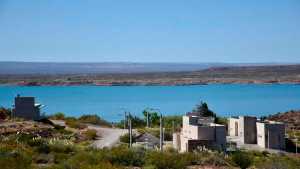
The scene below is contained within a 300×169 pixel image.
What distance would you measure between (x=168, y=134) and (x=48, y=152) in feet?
52.0

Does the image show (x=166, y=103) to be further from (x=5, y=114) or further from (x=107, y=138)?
(x=107, y=138)

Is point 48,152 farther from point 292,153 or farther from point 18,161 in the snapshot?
point 292,153

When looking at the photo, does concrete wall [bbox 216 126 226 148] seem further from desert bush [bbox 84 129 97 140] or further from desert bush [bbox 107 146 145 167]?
desert bush [bbox 107 146 145 167]

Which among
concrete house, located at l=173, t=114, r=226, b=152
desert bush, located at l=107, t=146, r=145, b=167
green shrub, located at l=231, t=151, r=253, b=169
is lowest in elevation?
concrete house, located at l=173, t=114, r=226, b=152

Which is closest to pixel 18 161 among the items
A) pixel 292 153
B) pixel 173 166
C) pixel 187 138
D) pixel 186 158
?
pixel 173 166

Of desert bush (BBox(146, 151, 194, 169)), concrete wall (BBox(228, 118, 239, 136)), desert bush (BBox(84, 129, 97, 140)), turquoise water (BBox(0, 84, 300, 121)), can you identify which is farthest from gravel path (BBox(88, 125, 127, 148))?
turquoise water (BBox(0, 84, 300, 121))

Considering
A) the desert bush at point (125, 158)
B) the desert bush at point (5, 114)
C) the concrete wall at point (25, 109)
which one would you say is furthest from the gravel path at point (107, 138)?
the desert bush at point (125, 158)

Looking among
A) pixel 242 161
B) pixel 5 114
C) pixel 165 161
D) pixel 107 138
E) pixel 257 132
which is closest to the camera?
pixel 165 161

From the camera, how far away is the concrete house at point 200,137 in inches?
1291

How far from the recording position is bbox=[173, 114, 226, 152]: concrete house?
32.8 meters

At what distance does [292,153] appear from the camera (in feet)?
115

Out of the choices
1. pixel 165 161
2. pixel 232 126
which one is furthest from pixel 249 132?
pixel 165 161

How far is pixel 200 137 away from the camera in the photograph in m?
34.0

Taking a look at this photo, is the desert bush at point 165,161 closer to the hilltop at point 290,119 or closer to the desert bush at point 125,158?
the desert bush at point 125,158
